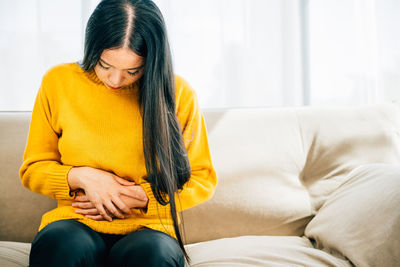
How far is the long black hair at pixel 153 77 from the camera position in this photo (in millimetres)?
879

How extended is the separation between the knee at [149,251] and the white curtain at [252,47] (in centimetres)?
112

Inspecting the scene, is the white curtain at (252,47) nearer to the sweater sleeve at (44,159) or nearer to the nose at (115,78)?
the sweater sleeve at (44,159)

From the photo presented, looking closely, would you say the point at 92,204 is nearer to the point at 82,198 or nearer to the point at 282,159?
the point at 82,198

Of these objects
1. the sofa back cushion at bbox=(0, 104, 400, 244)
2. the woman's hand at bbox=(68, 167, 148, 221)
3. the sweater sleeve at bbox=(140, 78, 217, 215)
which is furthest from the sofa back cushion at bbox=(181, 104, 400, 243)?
the woman's hand at bbox=(68, 167, 148, 221)

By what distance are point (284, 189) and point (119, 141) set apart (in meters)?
0.64

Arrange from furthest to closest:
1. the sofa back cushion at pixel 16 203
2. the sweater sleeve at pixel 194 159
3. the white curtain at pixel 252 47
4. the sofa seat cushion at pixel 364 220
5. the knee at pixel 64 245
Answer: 1. the white curtain at pixel 252 47
2. the sofa back cushion at pixel 16 203
3. the sweater sleeve at pixel 194 159
4. the sofa seat cushion at pixel 364 220
5. the knee at pixel 64 245

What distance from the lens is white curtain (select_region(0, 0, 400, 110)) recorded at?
169cm

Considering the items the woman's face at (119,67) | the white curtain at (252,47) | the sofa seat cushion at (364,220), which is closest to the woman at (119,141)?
the woman's face at (119,67)

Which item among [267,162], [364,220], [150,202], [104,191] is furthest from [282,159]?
[104,191]

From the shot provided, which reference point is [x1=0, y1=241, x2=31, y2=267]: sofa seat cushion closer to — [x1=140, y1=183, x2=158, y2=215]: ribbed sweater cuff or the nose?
[x1=140, y1=183, x2=158, y2=215]: ribbed sweater cuff

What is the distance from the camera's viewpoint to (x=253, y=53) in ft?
6.17

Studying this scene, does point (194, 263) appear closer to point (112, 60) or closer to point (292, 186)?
point (292, 186)

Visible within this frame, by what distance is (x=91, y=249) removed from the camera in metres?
0.79

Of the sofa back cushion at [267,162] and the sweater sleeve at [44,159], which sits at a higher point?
the sweater sleeve at [44,159]
